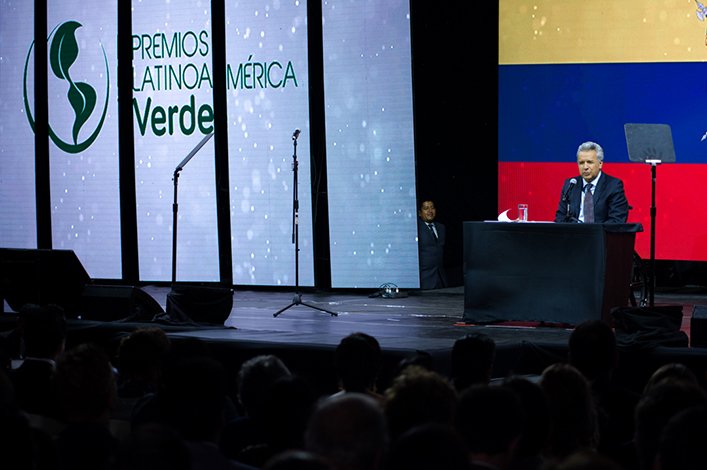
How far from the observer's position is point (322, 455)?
7.05 ft

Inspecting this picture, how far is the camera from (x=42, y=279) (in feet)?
25.4

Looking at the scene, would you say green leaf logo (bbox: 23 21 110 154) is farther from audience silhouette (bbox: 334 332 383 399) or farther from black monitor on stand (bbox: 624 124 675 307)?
audience silhouette (bbox: 334 332 383 399)

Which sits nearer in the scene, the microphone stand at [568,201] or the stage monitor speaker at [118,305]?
the stage monitor speaker at [118,305]

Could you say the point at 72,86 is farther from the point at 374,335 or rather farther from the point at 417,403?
the point at 417,403

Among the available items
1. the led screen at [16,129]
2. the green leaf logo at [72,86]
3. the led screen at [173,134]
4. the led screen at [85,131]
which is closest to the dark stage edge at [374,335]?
the led screen at [173,134]

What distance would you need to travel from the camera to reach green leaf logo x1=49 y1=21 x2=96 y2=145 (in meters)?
12.6

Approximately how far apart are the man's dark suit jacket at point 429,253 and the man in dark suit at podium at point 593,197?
9.81ft

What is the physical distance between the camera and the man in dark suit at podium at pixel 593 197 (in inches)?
330

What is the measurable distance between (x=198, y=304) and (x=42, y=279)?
1.31 m

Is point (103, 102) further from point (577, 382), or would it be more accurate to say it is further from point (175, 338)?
point (577, 382)

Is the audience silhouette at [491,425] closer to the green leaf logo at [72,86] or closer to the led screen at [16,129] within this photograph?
the green leaf logo at [72,86]

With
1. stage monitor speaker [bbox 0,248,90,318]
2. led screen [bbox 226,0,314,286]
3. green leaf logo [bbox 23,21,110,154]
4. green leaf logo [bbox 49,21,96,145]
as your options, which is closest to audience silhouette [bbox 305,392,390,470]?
stage monitor speaker [bbox 0,248,90,318]

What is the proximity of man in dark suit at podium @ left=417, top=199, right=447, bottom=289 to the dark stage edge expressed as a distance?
62.2 inches

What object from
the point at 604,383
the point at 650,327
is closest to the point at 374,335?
the point at 650,327
